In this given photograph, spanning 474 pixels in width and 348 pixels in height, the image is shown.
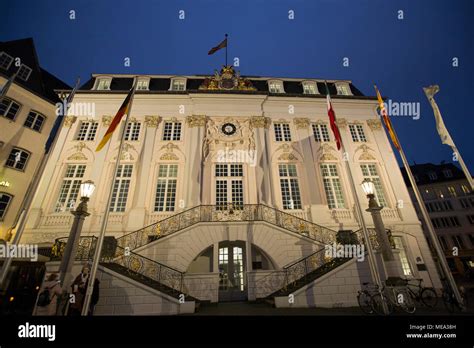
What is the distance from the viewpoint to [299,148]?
17688 millimetres

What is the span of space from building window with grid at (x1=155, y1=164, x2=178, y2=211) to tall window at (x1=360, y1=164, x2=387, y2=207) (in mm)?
14680

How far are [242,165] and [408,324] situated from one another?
14.0m

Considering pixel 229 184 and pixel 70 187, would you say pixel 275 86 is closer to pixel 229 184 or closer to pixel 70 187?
pixel 229 184

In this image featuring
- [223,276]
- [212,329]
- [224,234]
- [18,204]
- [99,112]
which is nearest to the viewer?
[212,329]

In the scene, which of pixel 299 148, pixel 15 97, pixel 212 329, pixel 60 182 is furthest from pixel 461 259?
pixel 15 97

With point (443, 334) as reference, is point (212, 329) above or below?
above

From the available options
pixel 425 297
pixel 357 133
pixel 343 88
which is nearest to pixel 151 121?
pixel 357 133

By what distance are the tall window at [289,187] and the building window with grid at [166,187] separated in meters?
8.01

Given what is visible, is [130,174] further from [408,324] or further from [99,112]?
[408,324]

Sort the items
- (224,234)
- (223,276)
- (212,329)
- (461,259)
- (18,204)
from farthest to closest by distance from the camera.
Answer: (461,259), (18,204), (223,276), (224,234), (212,329)

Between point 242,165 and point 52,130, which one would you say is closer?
point 242,165

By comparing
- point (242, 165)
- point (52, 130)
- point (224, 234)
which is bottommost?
point (224, 234)

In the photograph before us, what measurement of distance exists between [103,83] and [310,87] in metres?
19.7

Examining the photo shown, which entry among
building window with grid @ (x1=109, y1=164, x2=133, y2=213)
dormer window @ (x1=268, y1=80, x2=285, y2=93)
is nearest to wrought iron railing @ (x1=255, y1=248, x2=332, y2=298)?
building window with grid @ (x1=109, y1=164, x2=133, y2=213)
